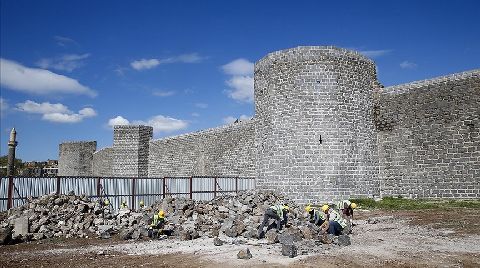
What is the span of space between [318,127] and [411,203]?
200 inches

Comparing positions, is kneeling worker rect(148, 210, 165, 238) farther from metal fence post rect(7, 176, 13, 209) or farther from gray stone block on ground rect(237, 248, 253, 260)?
metal fence post rect(7, 176, 13, 209)

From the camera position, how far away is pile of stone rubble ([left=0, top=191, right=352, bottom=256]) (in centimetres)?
1190

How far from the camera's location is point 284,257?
8.93 metres

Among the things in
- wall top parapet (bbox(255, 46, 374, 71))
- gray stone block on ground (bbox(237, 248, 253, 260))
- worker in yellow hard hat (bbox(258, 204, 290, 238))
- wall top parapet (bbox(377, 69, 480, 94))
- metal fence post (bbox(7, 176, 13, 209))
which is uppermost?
wall top parapet (bbox(255, 46, 374, 71))

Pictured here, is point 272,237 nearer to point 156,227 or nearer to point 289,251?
point 289,251

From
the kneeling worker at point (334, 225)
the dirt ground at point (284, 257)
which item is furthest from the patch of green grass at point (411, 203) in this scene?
the kneeling worker at point (334, 225)

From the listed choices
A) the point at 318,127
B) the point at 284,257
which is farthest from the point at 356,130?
the point at 284,257

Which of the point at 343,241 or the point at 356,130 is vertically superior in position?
the point at 356,130

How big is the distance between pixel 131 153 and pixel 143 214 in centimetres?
1944

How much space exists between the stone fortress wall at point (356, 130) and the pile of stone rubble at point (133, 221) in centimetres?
398

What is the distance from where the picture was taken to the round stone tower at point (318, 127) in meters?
18.8

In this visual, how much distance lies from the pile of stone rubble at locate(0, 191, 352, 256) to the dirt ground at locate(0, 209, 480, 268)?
507 millimetres

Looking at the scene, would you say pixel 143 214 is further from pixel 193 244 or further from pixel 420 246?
pixel 420 246

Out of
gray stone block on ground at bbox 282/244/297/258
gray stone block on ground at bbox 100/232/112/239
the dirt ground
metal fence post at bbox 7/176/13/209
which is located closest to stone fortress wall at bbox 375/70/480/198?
the dirt ground
